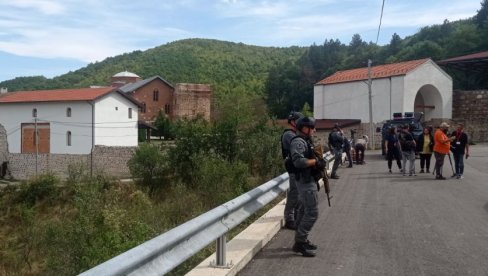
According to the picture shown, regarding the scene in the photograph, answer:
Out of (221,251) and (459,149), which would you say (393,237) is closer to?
(221,251)

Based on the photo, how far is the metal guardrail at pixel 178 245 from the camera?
3.89 m

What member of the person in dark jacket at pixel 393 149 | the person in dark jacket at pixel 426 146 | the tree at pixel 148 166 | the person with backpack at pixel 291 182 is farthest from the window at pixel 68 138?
the person with backpack at pixel 291 182

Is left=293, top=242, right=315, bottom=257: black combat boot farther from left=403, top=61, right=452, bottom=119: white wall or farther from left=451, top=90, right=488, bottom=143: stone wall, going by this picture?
left=451, top=90, right=488, bottom=143: stone wall

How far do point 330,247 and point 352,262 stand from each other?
854 millimetres

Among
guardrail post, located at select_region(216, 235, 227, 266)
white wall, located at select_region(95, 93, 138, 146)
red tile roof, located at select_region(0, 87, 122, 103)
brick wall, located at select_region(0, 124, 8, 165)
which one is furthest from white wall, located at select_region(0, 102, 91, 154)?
guardrail post, located at select_region(216, 235, 227, 266)

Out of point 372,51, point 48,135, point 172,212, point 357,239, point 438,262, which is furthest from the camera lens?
point 372,51

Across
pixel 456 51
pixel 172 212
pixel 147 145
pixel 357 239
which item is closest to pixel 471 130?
pixel 456 51

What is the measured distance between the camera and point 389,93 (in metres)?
50.0

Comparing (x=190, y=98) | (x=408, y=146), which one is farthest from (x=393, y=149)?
(x=190, y=98)

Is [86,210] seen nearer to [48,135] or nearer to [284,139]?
[284,139]

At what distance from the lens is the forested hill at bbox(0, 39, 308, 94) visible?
122 metres

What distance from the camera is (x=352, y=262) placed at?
6.63 meters

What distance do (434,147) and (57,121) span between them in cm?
5261

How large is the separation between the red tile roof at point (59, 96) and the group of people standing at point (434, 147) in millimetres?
45862
